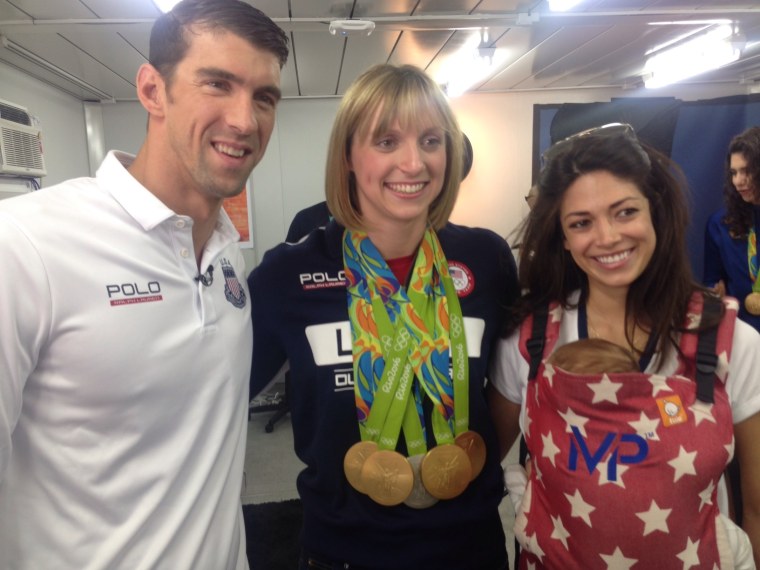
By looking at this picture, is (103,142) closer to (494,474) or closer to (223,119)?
(223,119)

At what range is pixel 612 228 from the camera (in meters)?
1.35

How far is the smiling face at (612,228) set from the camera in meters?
1.35

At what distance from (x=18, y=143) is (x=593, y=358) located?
130 inches

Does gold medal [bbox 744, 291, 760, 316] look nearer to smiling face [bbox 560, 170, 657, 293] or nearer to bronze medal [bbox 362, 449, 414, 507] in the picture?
smiling face [bbox 560, 170, 657, 293]

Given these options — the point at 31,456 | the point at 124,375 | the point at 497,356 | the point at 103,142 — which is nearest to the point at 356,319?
the point at 497,356

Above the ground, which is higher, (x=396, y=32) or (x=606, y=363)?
(x=396, y=32)

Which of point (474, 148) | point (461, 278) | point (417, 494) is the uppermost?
point (474, 148)

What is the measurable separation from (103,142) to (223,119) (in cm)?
488

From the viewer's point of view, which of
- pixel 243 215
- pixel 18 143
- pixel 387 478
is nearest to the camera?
pixel 387 478

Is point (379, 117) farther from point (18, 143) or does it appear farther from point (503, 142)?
point (503, 142)

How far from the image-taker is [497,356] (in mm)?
1549

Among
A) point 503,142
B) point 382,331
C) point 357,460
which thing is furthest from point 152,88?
point 503,142

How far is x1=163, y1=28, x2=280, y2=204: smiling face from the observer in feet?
3.97

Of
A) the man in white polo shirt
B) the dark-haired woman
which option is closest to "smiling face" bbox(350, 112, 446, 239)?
the man in white polo shirt
